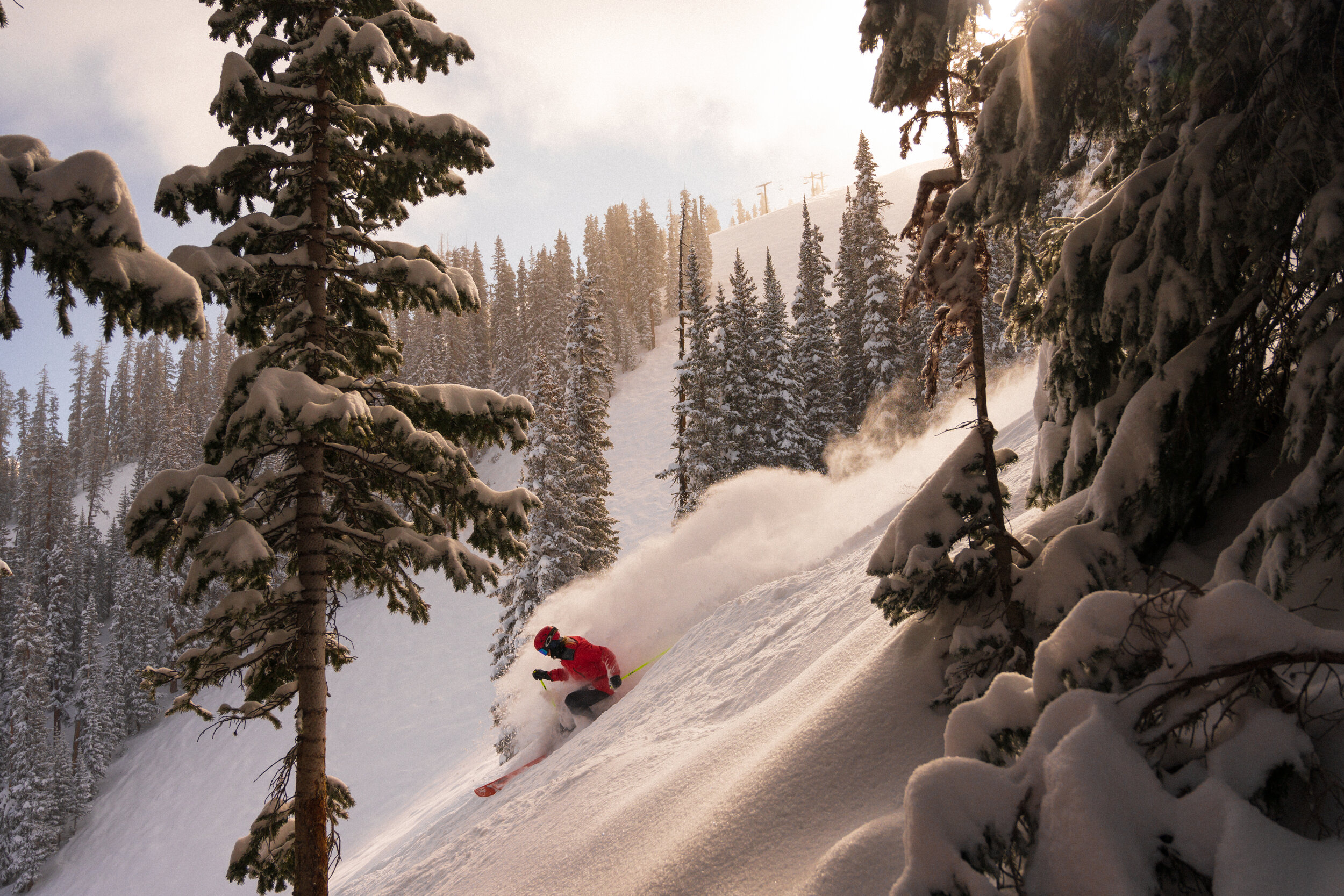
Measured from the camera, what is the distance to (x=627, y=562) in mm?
19641

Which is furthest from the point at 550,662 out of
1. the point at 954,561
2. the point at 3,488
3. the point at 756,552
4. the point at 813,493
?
the point at 3,488

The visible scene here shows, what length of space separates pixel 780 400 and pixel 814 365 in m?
6.90

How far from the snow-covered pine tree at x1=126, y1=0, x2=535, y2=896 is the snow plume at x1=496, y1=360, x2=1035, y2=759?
8258 mm

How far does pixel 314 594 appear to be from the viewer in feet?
19.4

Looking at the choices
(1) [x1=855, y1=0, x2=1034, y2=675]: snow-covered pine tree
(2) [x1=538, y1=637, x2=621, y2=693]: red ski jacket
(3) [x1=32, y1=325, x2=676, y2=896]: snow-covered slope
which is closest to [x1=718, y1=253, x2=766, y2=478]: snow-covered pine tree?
(3) [x1=32, y1=325, x2=676, y2=896]: snow-covered slope

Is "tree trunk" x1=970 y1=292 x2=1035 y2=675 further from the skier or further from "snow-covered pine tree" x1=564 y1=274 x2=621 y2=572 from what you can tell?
"snow-covered pine tree" x1=564 y1=274 x2=621 y2=572

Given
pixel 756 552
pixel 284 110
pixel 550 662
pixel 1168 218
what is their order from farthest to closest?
1. pixel 550 662
2. pixel 756 552
3. pixel 284 110
4. pixel 1168 218

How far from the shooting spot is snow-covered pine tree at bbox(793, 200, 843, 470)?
33719mm

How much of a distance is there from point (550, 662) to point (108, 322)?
16255 millimetres

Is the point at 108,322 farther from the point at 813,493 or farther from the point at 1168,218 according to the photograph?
the point at 813,493

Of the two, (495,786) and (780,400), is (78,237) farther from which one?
(780,400)

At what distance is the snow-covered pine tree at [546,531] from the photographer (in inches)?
854

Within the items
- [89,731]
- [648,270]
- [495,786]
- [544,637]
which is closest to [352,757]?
[495,786]

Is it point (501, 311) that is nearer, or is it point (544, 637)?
point (544, 637)
